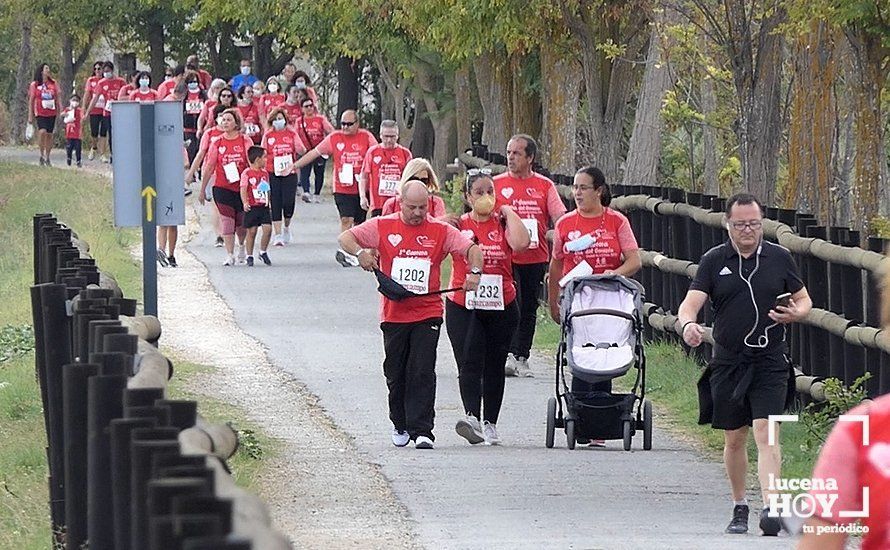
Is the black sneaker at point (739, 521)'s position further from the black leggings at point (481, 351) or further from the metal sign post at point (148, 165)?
the metal sign post at point (148, 165)

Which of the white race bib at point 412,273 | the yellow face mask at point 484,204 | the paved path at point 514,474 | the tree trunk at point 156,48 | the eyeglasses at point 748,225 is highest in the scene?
the tree trunk at point 156,48

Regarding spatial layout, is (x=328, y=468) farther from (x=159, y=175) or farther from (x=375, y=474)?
(x=159, y=175)

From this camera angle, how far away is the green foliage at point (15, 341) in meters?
17.3

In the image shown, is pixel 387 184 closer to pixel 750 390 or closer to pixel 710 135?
pixel 710 135

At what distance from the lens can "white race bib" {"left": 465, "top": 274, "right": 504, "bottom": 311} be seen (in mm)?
12797

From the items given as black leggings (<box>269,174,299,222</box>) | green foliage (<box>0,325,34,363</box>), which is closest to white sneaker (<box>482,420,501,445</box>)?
green foliage (<box>0,325,34,363</box>)

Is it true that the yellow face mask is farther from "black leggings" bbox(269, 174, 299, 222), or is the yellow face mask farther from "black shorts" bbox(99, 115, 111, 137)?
"black shorts" bbox(99, 115, 111, 137)

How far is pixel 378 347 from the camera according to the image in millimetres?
17328

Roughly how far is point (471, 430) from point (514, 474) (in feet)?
3.68

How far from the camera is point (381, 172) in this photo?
22.1 m

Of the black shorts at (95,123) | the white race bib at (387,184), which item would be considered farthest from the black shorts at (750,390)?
the black shorts at (95,123)

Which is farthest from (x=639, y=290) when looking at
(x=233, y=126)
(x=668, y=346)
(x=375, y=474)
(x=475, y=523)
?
(x=233, y=126)

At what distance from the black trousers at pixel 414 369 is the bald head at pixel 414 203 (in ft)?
2.06

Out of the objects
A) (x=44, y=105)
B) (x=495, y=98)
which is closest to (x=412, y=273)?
(x=495, y=98)
